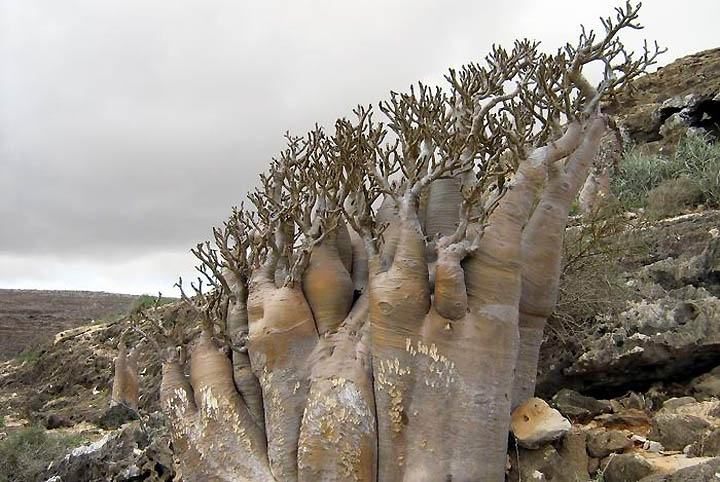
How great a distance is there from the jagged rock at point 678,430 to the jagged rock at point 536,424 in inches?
29.5

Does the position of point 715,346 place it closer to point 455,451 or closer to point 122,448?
point 455,451

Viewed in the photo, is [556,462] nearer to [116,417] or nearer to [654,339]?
[654,339]

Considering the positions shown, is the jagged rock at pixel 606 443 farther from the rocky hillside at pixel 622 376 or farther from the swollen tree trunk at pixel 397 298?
the swollen tree trunk at pixel 397 298

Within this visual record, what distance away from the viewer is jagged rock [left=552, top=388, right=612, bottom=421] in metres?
5.62

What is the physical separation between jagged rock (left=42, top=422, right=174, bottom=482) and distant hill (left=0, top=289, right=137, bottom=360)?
565 inches

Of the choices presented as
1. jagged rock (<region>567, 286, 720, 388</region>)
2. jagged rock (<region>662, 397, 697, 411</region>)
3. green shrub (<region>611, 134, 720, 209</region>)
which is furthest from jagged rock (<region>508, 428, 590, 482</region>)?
green shrub (<region>611, 134, 720, 209</region>)

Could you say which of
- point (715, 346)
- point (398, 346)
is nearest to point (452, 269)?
point (398, 346)

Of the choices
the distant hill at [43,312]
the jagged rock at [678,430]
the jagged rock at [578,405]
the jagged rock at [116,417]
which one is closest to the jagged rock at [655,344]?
the jagged rock at [578,405]

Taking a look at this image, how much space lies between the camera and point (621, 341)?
20.4 feet

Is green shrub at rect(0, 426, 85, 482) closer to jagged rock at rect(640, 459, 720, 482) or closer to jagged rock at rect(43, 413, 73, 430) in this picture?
jagged rock at rect(43, 413, 73, 430)

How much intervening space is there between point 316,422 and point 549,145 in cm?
276

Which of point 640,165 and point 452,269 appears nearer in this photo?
point 452,269

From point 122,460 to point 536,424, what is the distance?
4918 millimetres

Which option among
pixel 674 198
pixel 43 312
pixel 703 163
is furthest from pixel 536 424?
pixel 43 312
